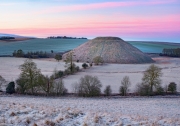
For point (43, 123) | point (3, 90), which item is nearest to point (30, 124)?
point (43, 123)

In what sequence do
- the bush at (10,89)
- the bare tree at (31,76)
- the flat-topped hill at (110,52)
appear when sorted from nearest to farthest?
the bush at (10,89) < the bare tree at (31,76) < the flat-topped hill at (110,52)

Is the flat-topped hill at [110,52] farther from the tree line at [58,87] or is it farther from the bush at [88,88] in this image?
the bush at [88,88]

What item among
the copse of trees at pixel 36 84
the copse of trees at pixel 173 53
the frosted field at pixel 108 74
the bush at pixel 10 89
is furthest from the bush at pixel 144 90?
the copse of trees at pixel 173 53

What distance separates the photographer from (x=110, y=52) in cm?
11412

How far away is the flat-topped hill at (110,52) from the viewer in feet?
349

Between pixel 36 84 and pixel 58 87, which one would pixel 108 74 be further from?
pixel 36 84

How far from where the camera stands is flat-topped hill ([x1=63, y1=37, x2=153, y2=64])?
106 metres

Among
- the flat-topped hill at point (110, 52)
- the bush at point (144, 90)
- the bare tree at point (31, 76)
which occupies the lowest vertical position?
the bush at point (144, 90)

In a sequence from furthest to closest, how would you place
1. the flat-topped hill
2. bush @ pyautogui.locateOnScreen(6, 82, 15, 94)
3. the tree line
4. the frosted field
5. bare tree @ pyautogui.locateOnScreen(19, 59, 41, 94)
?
the flat-topped hill → the frosted field → bare tree @ pyautogui.locateOnScreen(19, 59, 41, 94) → bush @ pyautogui.locateOnScreen(6, 82, 15, 94) → the tree line

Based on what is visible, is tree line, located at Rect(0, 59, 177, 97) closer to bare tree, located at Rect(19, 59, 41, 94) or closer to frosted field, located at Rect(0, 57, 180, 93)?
bare tree, located at Rect(19, 59, 41, 94)

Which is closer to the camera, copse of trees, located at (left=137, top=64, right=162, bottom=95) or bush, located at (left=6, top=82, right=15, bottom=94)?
bush, located at (left=6, top=82, right=15, bottom=94)

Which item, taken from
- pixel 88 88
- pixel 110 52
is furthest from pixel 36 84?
pixel 110 52

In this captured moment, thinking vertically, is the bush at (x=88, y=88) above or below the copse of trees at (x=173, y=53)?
below

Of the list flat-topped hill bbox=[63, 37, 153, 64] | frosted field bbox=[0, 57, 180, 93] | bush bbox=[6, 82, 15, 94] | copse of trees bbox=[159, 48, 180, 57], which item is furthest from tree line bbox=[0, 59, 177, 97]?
copse of trees bbox=[159, 48, 180, 57]
